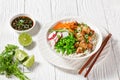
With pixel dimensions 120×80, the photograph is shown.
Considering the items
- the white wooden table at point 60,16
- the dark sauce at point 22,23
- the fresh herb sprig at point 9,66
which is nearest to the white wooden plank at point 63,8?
the white wooden table at point 60,16

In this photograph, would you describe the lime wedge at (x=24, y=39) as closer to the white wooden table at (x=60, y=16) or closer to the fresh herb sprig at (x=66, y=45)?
the white wooden table at (x=60, y=16)

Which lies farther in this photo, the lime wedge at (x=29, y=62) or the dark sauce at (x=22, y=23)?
the dark sauce at (x=22, y=23)

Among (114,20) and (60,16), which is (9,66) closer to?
(60,16)

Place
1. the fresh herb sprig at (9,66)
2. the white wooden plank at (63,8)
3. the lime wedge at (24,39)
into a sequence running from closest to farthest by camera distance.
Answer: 1. the fresh herb sprig at (9,66)
2. the lime wedge at (24,39)
3. the white wooden plank at (63,8)

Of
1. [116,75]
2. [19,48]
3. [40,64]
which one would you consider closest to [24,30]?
[19,48]

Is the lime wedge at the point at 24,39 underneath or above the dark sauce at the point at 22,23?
underneath

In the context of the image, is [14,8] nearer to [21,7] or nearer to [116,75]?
[21,7]

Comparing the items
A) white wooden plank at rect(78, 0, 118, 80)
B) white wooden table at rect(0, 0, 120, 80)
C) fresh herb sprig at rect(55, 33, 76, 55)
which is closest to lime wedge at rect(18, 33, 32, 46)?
white wooden table at rect(0, 0, 120, 80)

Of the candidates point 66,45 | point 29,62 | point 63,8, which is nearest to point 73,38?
point 66,45
